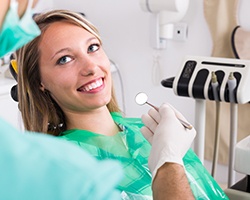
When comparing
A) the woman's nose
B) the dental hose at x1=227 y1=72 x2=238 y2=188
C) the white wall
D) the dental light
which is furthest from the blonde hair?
the white wall

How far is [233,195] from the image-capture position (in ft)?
4.98

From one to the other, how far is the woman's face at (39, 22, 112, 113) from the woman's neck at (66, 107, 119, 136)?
28 millimetres

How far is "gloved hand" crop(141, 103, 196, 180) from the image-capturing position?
1.26m

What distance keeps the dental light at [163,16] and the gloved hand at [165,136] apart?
109cm

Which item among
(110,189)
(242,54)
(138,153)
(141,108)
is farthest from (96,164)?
(141,108)

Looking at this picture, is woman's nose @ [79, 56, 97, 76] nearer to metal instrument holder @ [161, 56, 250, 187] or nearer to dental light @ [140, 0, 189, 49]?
metal instrument holder @ [161, 56, 250, 187]

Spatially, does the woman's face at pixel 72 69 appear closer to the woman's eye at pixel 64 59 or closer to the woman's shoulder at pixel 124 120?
the woman's eye at pixel 64 59

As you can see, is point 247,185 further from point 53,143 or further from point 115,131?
point 53,143

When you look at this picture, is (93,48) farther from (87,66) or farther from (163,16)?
(163,16)

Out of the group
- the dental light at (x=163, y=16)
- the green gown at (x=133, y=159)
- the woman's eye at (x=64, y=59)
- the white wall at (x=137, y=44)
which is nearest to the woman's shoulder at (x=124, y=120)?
the green gown at (x=133, y=159)

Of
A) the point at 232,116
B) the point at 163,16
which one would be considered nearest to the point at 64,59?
the point at 232,116

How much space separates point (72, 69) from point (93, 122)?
0.18 meters

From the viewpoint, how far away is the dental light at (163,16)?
2.43 meters

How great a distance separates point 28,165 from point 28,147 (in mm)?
19
